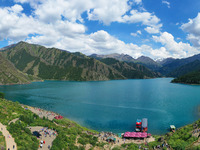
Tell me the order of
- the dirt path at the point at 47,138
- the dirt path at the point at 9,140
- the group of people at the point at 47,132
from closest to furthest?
the dirt path at the point at 9,140 < the dirt path at the point at 47,138 < the group of people at the point at 47,132

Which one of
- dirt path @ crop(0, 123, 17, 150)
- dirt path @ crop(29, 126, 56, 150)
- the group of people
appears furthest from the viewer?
the group of people

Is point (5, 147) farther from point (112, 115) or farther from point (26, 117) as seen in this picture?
point (112, 115)

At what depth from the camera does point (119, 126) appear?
73.1m

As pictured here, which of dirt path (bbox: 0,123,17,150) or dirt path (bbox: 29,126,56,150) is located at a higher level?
dirt path (bbox: 0,123,17,150)

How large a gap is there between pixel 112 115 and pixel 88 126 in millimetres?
20488

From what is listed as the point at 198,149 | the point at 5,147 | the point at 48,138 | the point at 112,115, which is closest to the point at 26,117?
the point at 48,138

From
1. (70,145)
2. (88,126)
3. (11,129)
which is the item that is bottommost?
(88,126)

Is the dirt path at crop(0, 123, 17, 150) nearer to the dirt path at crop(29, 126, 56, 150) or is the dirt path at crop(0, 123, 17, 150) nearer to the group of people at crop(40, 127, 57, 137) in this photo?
the dirt path at crop(29, 126, 56, 150)

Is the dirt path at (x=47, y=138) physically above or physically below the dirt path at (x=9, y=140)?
below

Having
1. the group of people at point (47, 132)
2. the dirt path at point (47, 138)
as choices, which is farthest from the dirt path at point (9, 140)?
the group of people at point (47, 132)

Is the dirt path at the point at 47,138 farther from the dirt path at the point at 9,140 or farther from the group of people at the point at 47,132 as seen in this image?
the dirt path at the point at 9,140

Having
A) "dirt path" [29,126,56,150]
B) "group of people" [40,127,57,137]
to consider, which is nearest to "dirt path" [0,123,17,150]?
"dirt path" [29,126,56,150]

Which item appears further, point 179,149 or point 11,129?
point 11,129

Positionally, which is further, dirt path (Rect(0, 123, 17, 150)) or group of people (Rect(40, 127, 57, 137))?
group of people (Rect(40, 127, 57, 137))
